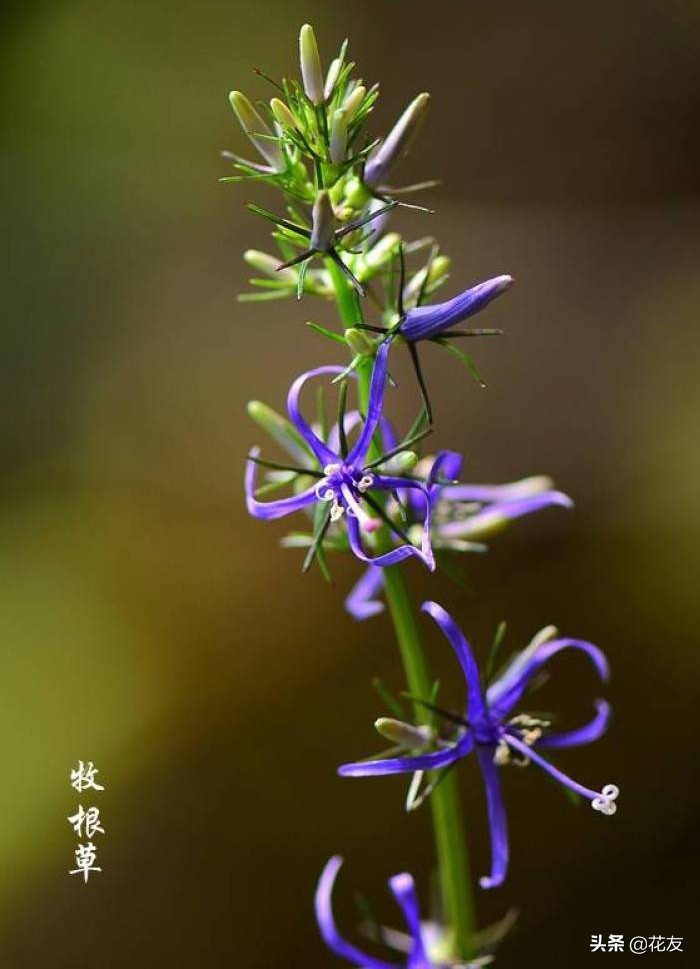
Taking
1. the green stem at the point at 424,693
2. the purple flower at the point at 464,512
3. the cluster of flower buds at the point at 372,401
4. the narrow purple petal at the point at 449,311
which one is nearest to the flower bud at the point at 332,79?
the cluster of flower buds at the point at 372,401

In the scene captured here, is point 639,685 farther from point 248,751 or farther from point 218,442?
point 218,442

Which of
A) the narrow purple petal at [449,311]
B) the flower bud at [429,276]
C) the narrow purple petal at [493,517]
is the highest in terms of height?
the flower bud at [429,276]

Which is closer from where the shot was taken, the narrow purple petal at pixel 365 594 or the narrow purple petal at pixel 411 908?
the narrow purple petal at pixel 411 908

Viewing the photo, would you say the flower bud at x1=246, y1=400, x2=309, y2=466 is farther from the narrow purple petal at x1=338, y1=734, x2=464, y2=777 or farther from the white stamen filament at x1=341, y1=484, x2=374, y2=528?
the narrow purple petal at x1=338, y1=734, x2=464, y2=777

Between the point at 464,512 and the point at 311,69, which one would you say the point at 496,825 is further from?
the point at 311,69

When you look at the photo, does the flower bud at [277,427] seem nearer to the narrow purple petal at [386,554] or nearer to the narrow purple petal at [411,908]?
the narrow purple petal at [386,554]

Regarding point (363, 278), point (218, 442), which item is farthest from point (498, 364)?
point (363, 278)

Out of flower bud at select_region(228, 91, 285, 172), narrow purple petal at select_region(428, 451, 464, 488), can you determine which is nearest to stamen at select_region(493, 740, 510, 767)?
narrow purple petal at select_region(428, 451, 464, 488)
